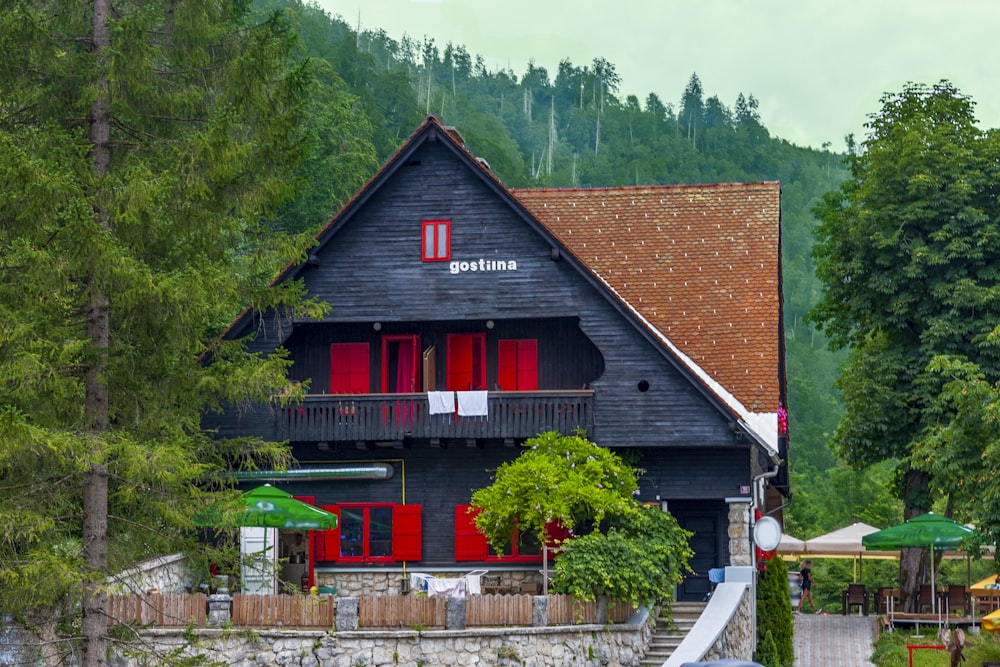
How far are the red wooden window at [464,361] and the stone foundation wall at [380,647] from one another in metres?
8.05

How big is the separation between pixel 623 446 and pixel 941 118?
54.2ft

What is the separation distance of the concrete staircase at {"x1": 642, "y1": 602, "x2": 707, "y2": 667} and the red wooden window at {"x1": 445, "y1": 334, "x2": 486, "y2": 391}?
631cm

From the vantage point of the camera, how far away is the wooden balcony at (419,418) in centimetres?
3147

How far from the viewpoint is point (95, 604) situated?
2227 cm

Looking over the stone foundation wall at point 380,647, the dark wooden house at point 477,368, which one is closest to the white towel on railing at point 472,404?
the dark wooden house at point 477,368

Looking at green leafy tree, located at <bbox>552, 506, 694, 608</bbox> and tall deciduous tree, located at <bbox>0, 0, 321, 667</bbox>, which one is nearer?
tall deciduous tree, located at <bbox>0, 0, 321, 667</bbox>

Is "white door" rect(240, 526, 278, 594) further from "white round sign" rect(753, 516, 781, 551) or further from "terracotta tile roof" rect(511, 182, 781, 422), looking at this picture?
"white round sign" rect(753, 516, 781, 551)

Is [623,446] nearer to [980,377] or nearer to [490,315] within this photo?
[490,315]

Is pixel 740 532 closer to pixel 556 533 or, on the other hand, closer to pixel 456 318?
pixel 556 533

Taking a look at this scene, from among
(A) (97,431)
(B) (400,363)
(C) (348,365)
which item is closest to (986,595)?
(B) (400,363)

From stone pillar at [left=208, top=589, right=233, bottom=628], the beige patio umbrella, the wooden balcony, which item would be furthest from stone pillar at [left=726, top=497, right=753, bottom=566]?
the beige patio umbrella

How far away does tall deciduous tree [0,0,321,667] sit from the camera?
837 inches

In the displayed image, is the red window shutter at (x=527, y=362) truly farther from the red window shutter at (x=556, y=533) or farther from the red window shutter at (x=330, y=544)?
the red window shutter at (x=330, y=544)

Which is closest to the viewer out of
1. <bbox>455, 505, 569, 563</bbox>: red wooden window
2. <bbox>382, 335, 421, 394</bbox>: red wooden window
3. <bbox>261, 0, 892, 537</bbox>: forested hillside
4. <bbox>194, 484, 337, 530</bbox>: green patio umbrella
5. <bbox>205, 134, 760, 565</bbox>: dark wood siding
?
<bbox>194, 484, 337, 530</bbox>: green patio umbrella
